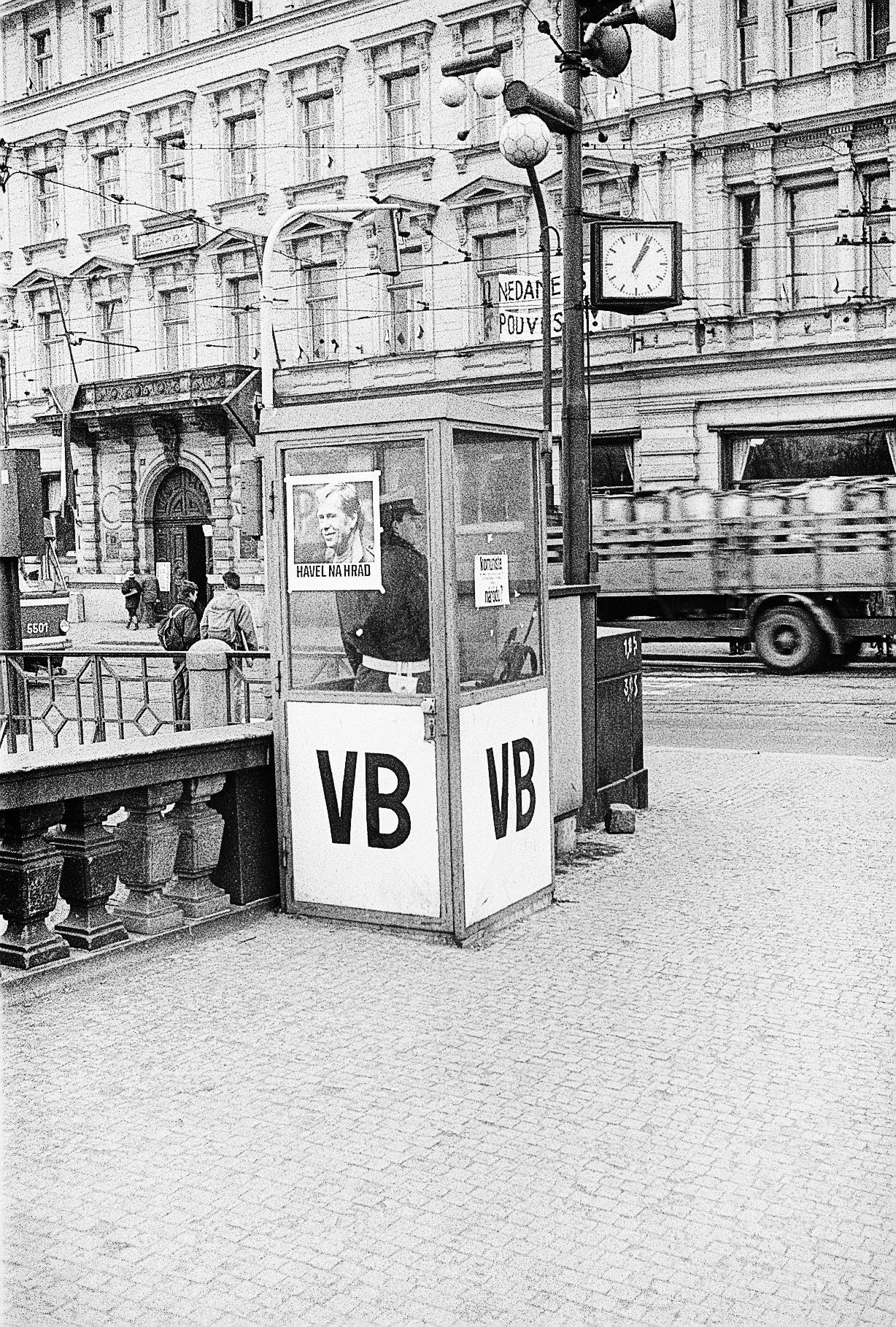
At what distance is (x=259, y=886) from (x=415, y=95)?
29.7 metres

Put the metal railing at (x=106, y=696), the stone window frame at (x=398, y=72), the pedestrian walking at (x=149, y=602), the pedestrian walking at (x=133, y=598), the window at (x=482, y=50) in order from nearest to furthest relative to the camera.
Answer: the metal railing at (x=106, y=696) < the window at (x=482, y=50) < the stone window frame at (x=398, y=72) < the pedestrian walking at (x=133, y=598) < the pedestrian walking at (x=149, y=602)

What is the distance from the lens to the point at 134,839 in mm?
6473

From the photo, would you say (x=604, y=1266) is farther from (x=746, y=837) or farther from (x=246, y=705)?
(x=246, y=705)

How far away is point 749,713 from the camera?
672 inches

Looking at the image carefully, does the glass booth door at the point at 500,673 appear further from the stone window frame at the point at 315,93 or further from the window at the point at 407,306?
the stone window frame at the point at 315,93

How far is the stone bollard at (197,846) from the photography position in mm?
6695

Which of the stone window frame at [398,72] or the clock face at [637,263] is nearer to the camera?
the clock face at [637,263]

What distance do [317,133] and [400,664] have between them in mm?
31378

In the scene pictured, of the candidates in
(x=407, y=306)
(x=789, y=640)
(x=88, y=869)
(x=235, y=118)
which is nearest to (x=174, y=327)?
(x=235, y=118)

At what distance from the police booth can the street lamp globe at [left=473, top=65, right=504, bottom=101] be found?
11.0 meters

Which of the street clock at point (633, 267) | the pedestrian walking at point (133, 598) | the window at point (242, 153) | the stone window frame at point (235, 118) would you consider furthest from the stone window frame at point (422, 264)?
the street clock at point (633, 267)

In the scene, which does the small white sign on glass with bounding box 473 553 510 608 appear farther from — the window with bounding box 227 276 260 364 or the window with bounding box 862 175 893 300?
the window with bounding box 227 276 260 364

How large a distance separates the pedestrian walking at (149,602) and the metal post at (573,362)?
2887cm

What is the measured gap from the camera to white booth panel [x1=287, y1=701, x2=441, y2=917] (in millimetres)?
6625
